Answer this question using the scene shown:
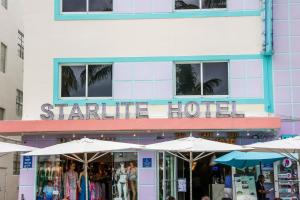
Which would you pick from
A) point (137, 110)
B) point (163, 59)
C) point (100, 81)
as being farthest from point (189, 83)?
point (100, 81)

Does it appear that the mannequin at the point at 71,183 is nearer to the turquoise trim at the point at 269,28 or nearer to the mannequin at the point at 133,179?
the mannequin at the point at 133,179

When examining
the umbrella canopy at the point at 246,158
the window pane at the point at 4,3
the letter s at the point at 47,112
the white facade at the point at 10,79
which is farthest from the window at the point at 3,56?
the umbrella canopy at the point at 246,158

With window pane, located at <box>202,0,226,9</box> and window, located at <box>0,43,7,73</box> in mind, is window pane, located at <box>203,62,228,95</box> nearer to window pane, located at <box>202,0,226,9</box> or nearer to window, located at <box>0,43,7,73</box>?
window pane, located at <box>202,0,226,9</box>

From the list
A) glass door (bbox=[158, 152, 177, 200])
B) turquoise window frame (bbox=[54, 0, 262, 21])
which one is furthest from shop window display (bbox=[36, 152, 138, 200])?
turquoise window frame (bbox=[54, 0, 262, 21])

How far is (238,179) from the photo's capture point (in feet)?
58.6

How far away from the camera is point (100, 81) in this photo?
745 inches

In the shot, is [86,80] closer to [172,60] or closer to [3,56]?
[172,60]

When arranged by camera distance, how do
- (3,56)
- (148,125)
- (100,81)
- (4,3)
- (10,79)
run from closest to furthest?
(148,125) → (100,81) → (3,56) → (4,3) → (10,79)

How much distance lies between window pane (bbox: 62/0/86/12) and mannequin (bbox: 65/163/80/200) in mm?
5205

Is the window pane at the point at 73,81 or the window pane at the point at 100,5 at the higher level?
the window pane at the point at 100,5

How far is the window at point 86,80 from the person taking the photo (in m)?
18.9

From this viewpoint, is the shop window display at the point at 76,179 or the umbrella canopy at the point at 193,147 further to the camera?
the shop window display at the point at 76,179

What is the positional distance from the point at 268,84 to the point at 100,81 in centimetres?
542

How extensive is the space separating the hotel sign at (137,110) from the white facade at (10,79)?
407 inches
